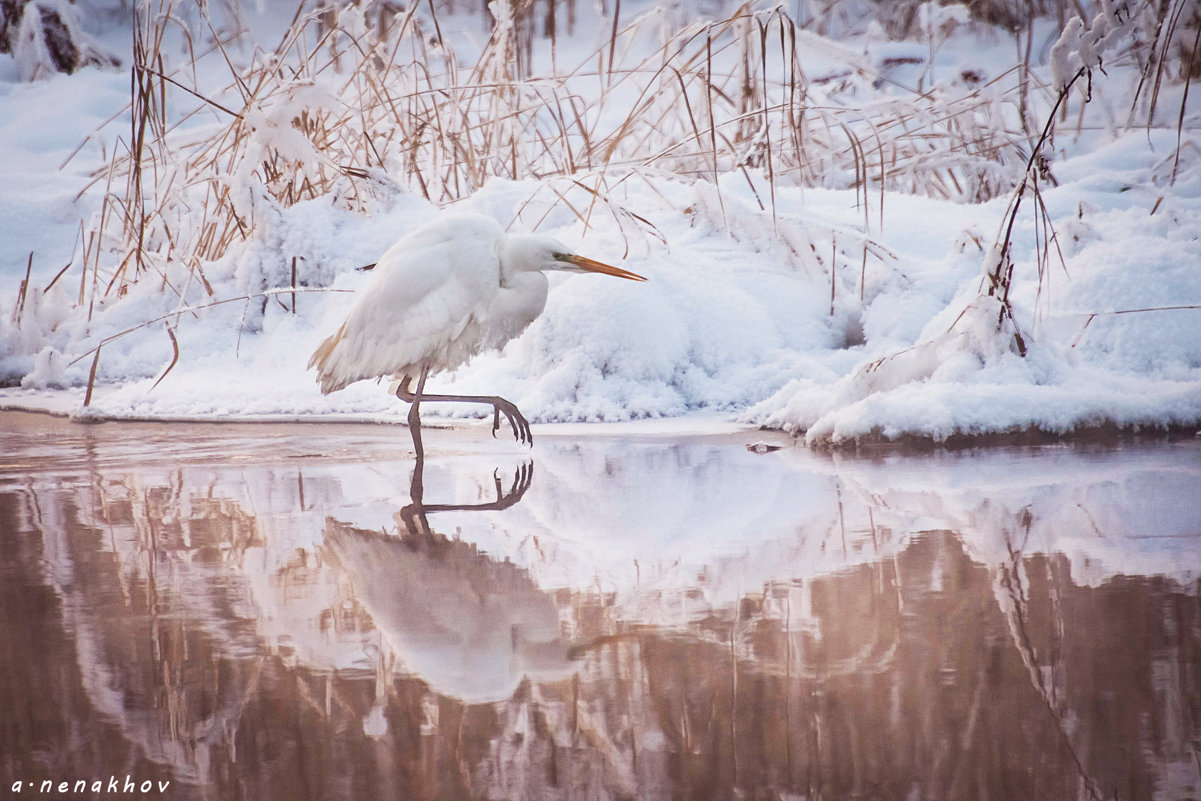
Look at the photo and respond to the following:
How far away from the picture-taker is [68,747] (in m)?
1.20

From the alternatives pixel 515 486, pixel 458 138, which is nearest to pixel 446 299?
pixel 515 486

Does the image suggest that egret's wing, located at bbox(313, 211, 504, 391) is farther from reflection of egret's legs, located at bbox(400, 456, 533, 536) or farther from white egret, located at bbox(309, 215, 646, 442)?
reflection of egret's legs, located at bbox(400, 456, 533, 536)

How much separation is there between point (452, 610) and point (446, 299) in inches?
72.5

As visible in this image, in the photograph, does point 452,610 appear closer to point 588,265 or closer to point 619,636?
point 619,636

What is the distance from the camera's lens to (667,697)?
4.31 ft

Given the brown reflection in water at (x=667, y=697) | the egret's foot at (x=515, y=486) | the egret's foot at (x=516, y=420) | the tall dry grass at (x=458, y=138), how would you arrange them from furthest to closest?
1. the tall dry grass at (x=458, y=138)
2. the egret's foot at (x=516, y=420)
3. the egret's foot at (x=515, y=486)
4. the brown reflection in water at (x=667, y=697)

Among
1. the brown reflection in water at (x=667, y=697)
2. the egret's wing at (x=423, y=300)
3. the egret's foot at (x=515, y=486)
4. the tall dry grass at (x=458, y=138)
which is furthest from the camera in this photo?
the tall dry grass at (x=458, y=138)

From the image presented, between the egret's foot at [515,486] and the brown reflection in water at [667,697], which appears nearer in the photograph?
the brown reflection in water at [667,697]

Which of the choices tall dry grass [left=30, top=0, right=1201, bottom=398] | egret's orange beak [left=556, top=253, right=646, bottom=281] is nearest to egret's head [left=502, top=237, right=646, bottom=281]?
egret's orange beak [left=556, top=253, right=646, bottom=281]

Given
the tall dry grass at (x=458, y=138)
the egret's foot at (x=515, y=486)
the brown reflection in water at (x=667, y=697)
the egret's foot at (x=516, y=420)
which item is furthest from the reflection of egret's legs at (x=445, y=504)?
the tall dry grass at (x=458, y=138)

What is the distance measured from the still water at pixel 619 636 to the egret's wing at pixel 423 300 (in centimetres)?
83

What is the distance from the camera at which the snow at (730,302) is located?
3.38 meters

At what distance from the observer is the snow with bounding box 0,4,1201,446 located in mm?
3377

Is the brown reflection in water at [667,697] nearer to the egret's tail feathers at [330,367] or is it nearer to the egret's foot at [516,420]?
the egret's foot at [516,420]
